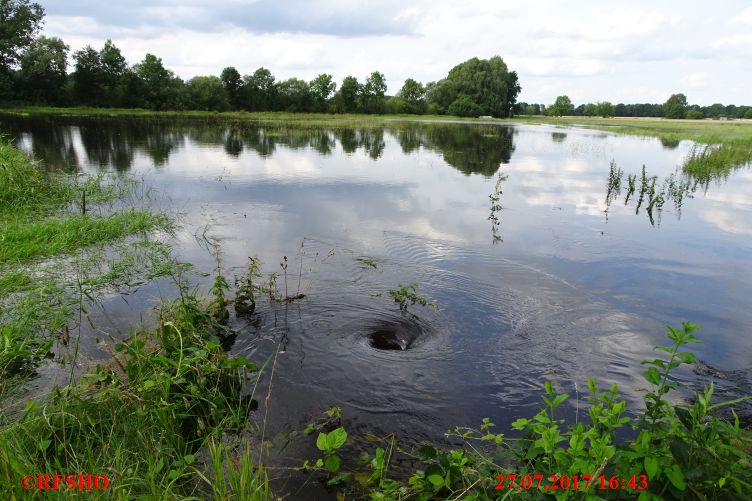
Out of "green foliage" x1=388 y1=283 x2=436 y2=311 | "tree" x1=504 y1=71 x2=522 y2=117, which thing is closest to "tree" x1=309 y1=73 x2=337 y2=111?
"tree" x1=504 y1=71 x2=522 y2=117

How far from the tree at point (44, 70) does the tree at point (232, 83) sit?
2900cm

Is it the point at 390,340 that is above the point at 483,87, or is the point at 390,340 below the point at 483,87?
below

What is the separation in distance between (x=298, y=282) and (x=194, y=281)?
211 cm

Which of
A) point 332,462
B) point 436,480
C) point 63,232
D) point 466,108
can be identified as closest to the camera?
point 436,480

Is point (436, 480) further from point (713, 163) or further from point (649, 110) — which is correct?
point (649, 110)

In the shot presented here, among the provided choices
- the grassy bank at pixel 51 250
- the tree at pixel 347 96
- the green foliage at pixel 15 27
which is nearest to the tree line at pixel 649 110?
the tree at pixel 347 96

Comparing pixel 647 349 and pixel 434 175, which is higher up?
pixel 434 175

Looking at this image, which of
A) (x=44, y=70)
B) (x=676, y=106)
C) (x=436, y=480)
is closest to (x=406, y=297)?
(x=436, y=480)

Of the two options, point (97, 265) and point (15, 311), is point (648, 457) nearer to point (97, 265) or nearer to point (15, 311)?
point (15, 311)

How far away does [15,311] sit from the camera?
715 cm

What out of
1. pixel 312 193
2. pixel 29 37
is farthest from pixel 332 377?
pixel 29 37

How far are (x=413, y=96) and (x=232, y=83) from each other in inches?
2073

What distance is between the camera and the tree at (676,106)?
14538 centimetres

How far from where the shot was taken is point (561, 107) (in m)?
174
